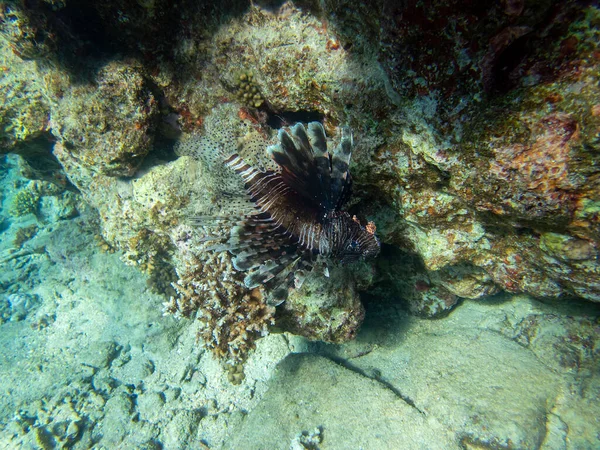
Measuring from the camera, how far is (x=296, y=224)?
2939mm

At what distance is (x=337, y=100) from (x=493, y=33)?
1233 mm

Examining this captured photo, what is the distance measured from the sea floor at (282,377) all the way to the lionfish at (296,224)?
1860 mm

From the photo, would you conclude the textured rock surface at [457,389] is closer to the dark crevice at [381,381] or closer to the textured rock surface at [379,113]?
the dark crevice at [381,381]

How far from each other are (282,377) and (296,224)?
7.97ft

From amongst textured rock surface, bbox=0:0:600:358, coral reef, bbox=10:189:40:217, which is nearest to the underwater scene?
textured rock surface, bbox=0:0:600:358

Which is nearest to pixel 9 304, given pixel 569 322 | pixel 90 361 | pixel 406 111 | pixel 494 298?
pixel 90 361

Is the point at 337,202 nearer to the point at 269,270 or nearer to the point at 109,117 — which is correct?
the point at 269,270

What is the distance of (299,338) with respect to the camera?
16.5ft

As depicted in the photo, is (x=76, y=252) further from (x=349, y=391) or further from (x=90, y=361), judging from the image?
(x=349, y=391)

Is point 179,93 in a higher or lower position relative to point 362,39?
higher

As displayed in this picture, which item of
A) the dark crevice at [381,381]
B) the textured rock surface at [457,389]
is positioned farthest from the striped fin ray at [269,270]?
the dark crevice at [381,381]

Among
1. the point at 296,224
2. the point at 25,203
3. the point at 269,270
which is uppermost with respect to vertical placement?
the point at 25,203

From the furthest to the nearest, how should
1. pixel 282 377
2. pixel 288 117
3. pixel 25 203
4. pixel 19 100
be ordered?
1. pixel 25 203
2. pixel 19 100
3. pixel 282 377
4. pixel 288 117

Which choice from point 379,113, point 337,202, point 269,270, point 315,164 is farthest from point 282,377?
point 379,113
